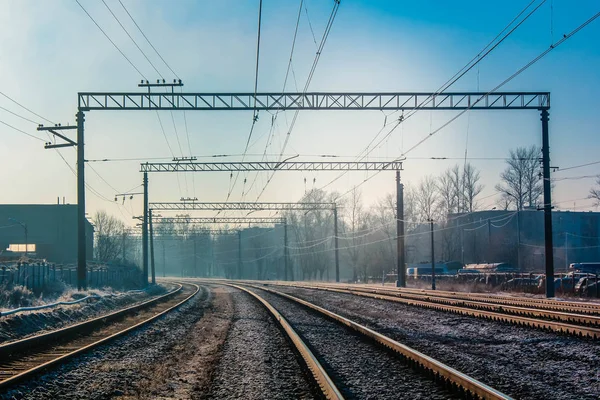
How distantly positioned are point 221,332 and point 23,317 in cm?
578

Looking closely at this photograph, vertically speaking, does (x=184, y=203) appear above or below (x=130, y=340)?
above

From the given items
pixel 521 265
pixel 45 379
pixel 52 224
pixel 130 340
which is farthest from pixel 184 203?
pixel 45 379

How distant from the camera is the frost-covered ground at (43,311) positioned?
16.5m

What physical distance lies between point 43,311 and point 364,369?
1359cm

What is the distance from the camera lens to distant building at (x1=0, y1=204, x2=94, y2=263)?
74812 millimetres

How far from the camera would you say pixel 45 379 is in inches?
383

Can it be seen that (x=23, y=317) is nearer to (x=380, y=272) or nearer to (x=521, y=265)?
(x=521, y=265)

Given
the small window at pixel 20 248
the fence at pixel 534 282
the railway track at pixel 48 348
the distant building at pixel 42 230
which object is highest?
the distant building at pixel 42 230

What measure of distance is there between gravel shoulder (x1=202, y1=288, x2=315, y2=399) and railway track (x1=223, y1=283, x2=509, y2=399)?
27 centimetres

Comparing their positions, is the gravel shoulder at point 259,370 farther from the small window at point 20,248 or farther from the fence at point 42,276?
the small window at point 20,248

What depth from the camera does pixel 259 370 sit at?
1033 cm

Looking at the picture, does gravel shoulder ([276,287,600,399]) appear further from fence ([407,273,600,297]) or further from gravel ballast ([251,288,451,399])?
fence ([407,273,600,297])

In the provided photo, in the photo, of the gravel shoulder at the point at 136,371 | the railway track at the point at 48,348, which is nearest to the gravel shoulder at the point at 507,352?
the gravel shoulder at the point at 136,371

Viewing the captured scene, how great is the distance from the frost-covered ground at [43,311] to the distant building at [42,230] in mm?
45937
